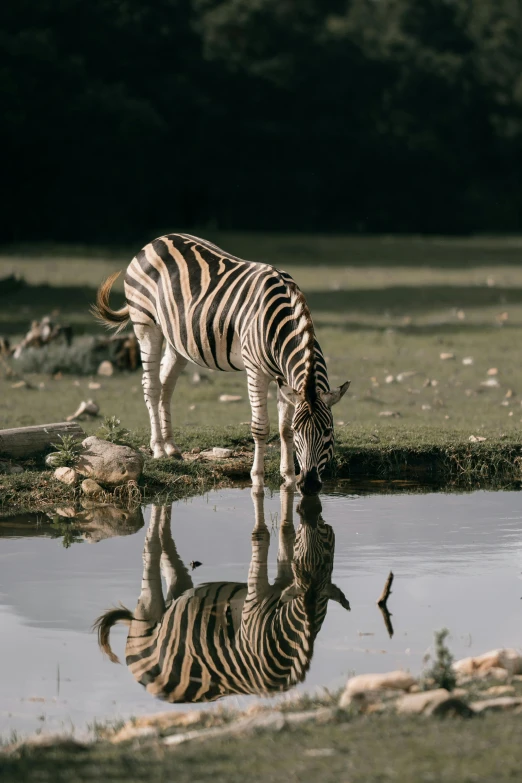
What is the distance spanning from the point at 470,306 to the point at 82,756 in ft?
66.5

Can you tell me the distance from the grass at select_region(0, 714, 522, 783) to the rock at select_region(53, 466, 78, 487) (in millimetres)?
5049

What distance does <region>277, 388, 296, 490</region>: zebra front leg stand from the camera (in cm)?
1002

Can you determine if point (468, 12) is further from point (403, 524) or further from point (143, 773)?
point (143, 773)

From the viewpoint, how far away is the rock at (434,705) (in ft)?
16.6

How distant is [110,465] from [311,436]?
1799 millimetres

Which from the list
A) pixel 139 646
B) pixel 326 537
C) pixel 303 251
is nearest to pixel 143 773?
pixel 139 646

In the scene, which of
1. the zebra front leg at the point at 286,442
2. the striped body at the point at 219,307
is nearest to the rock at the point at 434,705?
the striped body at the point at 219,307

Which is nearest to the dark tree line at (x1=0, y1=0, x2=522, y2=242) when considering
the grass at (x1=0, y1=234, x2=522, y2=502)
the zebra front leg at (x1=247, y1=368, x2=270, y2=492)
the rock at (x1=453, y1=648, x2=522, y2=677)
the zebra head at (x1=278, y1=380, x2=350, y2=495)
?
the grass at (x1=0, y1=234, x2=522, y2=502)

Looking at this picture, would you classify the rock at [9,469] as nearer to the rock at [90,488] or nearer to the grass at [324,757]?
the rock at [90,488]

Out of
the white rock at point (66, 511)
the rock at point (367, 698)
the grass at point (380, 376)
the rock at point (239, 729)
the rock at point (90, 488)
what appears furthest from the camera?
the grass at point (380, 376)

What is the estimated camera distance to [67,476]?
10.0 metres

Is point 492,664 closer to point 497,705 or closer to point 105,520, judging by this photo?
point 497,705

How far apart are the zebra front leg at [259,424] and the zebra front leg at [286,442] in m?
0.14

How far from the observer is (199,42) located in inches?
1802
